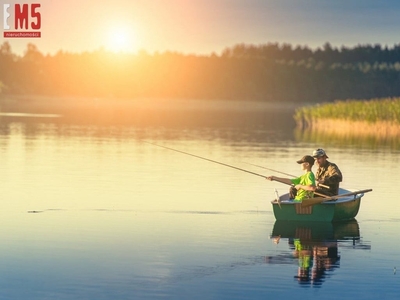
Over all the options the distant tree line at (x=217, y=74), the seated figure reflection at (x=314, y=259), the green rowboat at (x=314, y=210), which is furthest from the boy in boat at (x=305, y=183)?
the distant tree line at (x=217, y=74)

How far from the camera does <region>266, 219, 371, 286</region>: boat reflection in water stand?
1452 cm

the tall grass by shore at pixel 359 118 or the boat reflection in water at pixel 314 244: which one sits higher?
the tall grass by shore at pixel 359 118

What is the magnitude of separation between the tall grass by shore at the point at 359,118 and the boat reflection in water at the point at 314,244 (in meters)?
31.2

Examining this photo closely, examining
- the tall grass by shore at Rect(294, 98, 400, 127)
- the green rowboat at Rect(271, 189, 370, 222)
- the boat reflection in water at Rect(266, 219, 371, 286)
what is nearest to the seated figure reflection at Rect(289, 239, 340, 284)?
the boat reflection in water at Rect(266, 219, 371, 286)

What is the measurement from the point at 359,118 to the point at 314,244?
38.9m

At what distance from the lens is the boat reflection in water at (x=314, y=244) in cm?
1452

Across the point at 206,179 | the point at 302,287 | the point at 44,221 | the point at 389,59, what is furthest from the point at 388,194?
the point at 389,59

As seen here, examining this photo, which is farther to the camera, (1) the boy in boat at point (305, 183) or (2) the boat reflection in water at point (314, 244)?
(1) the boy in boat at point (305, 183)

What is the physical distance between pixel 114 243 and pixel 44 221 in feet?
8.58

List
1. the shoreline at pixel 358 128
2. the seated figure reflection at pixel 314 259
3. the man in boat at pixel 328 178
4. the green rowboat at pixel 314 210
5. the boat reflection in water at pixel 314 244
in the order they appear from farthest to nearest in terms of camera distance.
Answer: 1. the shoreline at pixel 358 128
2. the man in boat at pixel 328 178
3. the green rowboat at pixel 314 210
4. the boat reflection in water at pixel 314 244
5. the seated figure reflection at pixel 314 259

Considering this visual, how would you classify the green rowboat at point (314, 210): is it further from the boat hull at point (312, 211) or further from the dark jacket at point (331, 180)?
the dark jacket at point (331, 180)

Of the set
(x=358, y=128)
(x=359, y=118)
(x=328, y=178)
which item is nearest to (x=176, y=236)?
(x=328, y=178)

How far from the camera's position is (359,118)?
5503 centimetres

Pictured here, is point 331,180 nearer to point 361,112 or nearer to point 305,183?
point 305,183
